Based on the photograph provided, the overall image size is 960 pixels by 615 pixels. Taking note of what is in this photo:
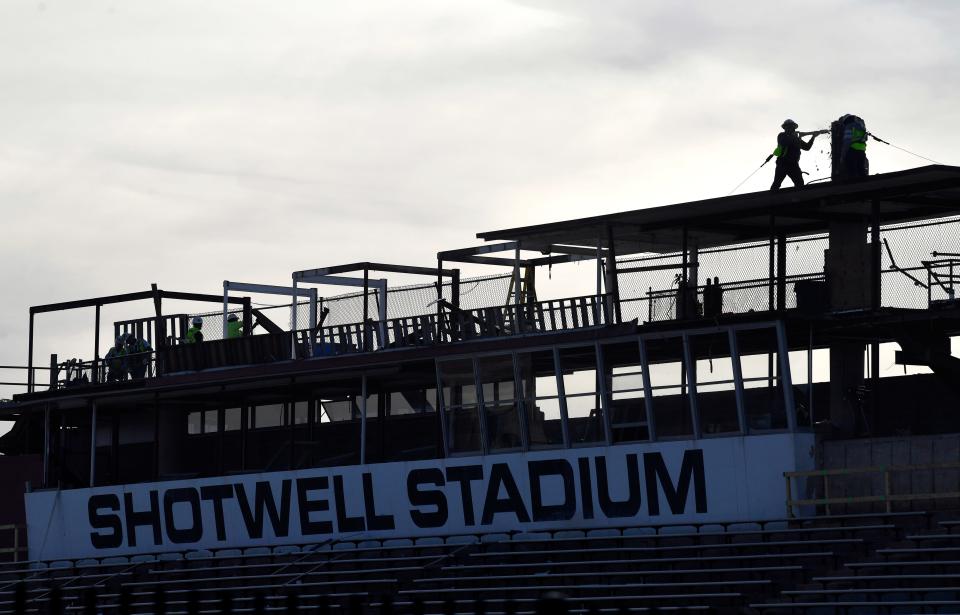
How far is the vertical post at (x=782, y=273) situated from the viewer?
1172 inches

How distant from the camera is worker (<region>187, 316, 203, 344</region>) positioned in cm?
3681

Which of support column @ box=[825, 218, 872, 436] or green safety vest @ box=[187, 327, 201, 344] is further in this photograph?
green safety vest @ box=[187, 327, 201, 344]

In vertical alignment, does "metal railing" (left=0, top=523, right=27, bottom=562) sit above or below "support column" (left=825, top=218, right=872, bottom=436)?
below

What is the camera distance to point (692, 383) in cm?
2994

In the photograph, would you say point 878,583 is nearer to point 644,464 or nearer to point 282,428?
point 644,464

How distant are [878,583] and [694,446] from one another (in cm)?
594

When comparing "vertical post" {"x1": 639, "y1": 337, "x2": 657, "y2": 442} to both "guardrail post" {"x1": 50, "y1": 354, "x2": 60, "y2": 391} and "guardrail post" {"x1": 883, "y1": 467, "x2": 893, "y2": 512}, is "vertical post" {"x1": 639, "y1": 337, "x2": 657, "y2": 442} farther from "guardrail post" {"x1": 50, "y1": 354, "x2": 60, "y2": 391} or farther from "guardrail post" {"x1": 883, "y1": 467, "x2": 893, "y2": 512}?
"guardrail post" {"x1": 50, "y1": 354, "x2": 60, "y2": 391}

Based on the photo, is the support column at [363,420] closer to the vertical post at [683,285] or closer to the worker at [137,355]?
the worker at [137,355]

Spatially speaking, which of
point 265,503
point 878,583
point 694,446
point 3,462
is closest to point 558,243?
point 694,446

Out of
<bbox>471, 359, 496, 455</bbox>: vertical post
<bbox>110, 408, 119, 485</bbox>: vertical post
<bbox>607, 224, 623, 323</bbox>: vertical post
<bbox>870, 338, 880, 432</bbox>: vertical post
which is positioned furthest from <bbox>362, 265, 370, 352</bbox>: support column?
<bbox>870, 338, 880, 432</bbox>: vertical post

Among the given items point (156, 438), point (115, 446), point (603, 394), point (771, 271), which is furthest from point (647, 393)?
point (115, 446)

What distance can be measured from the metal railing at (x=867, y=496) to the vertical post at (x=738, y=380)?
51.6 inches

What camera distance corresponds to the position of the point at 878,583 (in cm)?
2436

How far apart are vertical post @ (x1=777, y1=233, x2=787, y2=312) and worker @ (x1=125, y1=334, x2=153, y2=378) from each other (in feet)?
45.5
